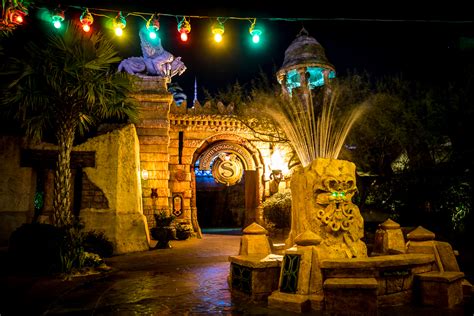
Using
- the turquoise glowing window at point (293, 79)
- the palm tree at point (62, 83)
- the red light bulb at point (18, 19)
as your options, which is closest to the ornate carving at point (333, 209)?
the palm tree at point (62, 83)

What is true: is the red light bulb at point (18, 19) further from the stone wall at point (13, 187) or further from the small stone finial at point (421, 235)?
the small stone finial at point (421, 235)

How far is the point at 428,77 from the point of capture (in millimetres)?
15289

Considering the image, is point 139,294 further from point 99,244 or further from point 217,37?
point 217,37

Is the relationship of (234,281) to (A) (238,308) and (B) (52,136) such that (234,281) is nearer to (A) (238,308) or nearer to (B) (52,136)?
(A) (238,308)

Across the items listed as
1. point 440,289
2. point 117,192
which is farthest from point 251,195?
point 440,289

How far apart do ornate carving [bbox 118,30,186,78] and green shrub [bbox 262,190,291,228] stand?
754 cm

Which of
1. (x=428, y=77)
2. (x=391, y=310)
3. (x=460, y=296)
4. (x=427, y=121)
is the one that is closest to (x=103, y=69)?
(x=391, y=310)

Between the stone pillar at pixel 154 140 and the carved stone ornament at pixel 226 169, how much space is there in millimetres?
2990

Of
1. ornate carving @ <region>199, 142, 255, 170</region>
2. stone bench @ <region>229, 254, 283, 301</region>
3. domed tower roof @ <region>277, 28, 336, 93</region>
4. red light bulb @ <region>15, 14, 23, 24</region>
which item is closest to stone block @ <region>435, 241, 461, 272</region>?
stone bench @ <region>229, 254, 283, 301</region>

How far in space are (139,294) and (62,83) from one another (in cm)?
601

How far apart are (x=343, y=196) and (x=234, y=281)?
7.95 ft

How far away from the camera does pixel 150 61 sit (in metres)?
16.8

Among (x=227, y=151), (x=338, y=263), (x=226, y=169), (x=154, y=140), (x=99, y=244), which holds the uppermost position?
(x=154, y=140)

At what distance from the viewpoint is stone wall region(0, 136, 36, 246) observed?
1174 centimetres
